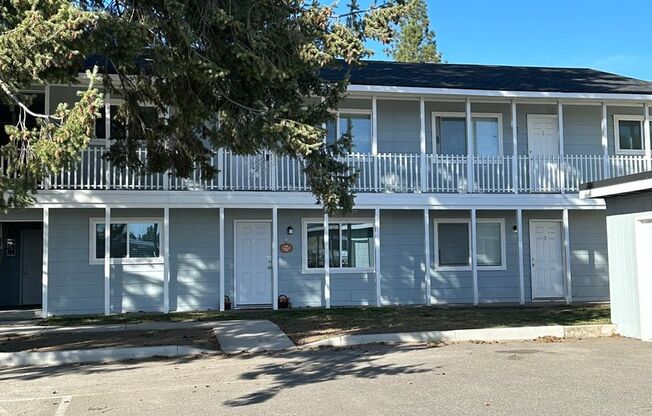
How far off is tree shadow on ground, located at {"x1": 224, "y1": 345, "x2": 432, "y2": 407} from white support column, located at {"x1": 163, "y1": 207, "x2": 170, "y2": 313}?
5.98 meters

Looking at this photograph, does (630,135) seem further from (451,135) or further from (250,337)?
(250,337)

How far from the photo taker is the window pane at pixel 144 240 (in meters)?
15.8

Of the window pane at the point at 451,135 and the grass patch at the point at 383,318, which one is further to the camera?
the window pane at the point at 451,135

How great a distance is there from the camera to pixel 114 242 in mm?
15711

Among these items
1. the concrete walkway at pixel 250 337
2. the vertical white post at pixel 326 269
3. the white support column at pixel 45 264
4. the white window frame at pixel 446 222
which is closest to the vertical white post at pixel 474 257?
the white window frame at pixel 446 222

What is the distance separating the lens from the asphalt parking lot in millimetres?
6465

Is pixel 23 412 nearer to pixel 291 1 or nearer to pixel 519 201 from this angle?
pixel 291 1

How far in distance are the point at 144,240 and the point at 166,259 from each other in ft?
4.04

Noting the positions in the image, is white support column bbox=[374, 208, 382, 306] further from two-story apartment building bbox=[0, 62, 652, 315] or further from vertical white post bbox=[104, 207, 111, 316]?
vertical white post bbox=[104, 207, 111, 316]

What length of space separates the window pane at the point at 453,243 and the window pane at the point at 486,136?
7.43 ft

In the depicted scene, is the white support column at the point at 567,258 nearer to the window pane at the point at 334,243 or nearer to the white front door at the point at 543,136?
the white front door at the point at 543,136

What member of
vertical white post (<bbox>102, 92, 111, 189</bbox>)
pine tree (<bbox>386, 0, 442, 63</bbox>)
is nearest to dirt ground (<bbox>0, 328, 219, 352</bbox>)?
vertical white post (<bbox>102, 92, 111, 189</bbox>)

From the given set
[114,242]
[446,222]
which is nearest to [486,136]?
[446,222]

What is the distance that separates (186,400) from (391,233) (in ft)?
35.5
